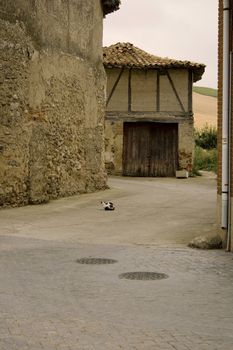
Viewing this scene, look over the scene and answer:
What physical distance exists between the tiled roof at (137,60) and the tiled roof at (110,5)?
665 centimetres

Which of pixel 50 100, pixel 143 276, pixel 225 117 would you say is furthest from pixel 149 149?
pixel 143 276

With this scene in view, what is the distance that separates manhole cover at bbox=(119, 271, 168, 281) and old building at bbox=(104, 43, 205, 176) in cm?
2008

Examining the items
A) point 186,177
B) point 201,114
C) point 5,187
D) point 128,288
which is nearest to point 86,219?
point 5,187

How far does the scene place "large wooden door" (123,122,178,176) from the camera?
27328 mm

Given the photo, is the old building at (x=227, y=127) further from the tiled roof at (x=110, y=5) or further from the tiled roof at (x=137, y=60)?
the tiled roof at (x=137, y=60)

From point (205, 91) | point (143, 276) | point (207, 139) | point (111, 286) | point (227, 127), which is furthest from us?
point (205, 91)

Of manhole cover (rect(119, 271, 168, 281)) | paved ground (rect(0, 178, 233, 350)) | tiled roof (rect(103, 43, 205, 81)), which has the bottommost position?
manhole cover (rect(119, 271, 168, 281))

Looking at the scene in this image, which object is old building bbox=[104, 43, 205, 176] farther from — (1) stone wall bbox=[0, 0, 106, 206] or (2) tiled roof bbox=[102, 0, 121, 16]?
(1) stone wall bbox=[0, 0, 106, 206]

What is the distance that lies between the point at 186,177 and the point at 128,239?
1688 cm

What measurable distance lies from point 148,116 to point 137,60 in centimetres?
264

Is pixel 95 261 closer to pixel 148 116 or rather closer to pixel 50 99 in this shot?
pixel 50 99

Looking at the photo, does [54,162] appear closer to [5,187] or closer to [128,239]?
[5,187]

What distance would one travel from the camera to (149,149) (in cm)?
2742

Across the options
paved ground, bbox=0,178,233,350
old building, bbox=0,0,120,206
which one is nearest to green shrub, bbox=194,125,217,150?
old building, bbox=0,0,120,206
